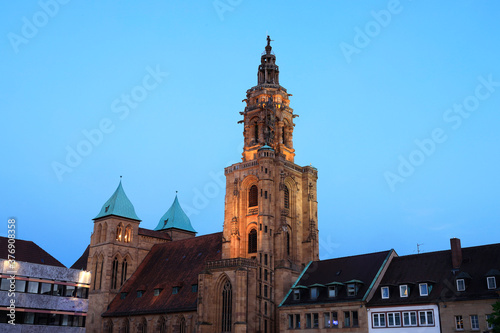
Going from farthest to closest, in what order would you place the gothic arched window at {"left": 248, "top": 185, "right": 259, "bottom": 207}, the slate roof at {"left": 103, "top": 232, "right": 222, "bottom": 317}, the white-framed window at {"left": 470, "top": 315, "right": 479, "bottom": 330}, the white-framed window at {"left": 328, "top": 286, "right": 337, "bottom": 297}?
the slate roof at {"left": 103, "top": 232, "right": 222, "bottom": 317}
the gothic arched window at {"left": 248, "top": 185, "right": 259, "bottom": 207}
the white-framed window at {"left": 328, "top": 286, "right": 337, "bottom": 297}
the white-framed window at {"left": 470, "top": 315, "right": 479, "bottom": 330}

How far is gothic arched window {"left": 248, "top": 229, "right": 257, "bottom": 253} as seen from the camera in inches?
3162

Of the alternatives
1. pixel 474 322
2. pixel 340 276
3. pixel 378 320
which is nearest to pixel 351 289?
pixel 340 276

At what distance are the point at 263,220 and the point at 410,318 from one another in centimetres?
2561

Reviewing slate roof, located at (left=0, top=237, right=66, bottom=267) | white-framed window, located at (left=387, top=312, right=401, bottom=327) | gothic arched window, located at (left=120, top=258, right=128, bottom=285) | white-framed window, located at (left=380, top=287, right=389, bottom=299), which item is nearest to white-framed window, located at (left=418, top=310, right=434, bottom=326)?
white-framed window, located at (left=387, top=312, right=401, bottom=327)

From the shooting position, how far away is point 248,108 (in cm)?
9044

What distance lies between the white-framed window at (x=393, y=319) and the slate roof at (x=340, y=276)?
140 inches

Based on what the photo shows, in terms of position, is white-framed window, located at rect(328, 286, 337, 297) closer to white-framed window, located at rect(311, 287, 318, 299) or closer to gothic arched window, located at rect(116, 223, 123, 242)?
white-framed window, located at rect(311, 287, 318, 299)

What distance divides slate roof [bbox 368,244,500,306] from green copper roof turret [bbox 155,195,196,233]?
5644cm

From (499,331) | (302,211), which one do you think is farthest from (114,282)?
(499,331)

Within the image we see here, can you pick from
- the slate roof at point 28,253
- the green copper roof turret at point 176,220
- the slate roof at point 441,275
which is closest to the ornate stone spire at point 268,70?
the green copper roof turret at point 176,220

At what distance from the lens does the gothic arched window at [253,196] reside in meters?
82.7

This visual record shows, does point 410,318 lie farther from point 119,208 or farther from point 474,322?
point 119,208

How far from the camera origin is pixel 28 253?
85.0 m

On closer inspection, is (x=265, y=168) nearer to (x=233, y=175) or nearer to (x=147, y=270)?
(x=233, y=175)
